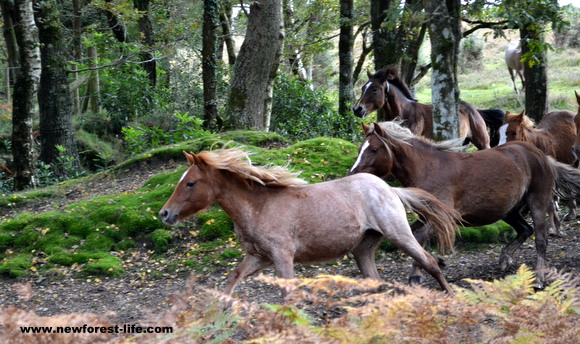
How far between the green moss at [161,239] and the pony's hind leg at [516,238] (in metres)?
4.86

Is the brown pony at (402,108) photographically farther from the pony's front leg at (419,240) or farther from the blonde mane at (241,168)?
the blonde mane at (241,168)

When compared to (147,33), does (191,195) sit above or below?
below

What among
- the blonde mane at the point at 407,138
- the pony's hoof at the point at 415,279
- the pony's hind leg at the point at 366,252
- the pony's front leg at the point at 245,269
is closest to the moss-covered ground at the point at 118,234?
the pony's hoof at the point at 415,279

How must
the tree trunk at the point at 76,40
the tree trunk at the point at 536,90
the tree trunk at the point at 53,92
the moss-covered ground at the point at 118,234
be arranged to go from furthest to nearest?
the tree trunk at the point at 76,40, the tree trunk at the point at 536,90, the tree trunk at the point at 53,92, the moss-covered ground at the point at 118,234

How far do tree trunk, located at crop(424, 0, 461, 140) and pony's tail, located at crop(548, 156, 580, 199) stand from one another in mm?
2185

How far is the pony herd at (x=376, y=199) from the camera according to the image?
623 centimetres

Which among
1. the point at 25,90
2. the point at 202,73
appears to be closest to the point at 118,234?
the point at 25,90

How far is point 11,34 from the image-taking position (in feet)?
75.3

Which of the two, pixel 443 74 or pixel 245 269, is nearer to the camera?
pixel 245 269

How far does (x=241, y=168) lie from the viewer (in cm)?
636

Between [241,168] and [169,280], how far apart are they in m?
2.80

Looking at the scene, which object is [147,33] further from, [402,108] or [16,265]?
[16,265]

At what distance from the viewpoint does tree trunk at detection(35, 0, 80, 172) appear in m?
14.7

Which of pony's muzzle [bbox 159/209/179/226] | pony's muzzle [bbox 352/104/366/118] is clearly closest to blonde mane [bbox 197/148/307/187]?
pony's muzzle [bbox 159/209/179/226]
